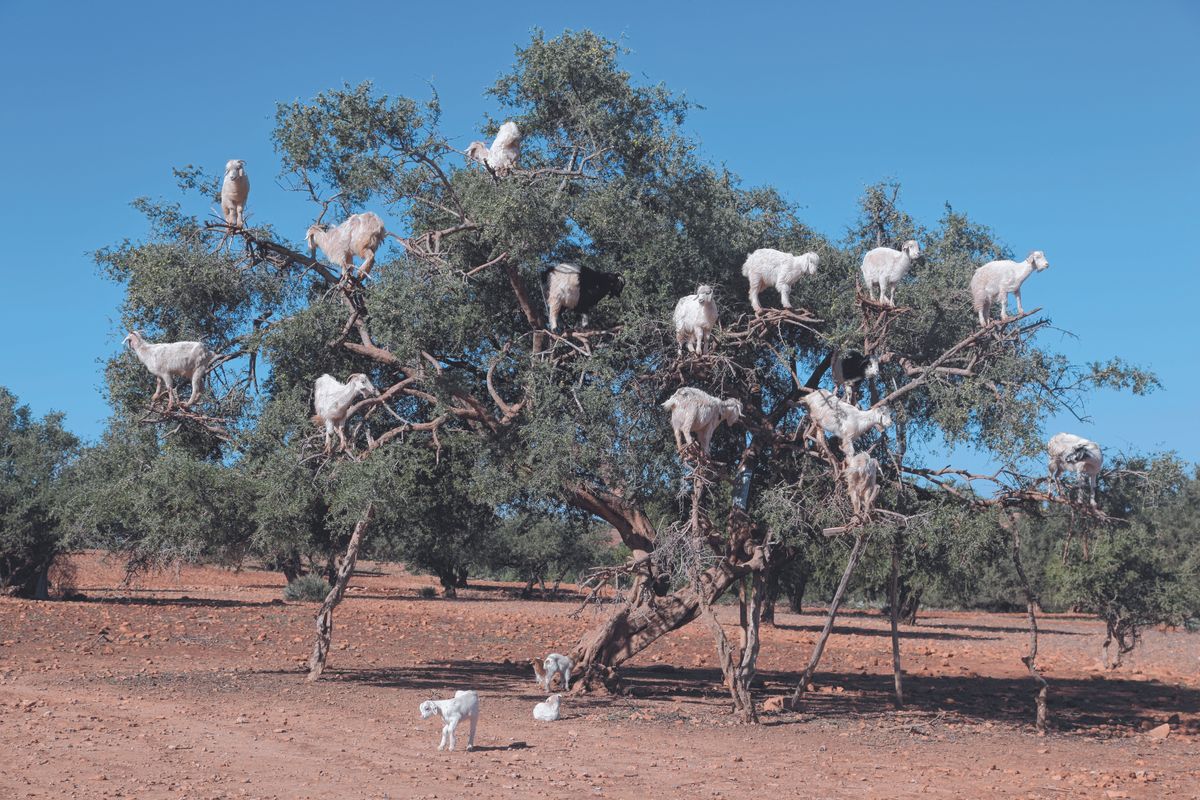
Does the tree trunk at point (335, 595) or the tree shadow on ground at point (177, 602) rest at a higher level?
the tree trunk at point (335, 595)

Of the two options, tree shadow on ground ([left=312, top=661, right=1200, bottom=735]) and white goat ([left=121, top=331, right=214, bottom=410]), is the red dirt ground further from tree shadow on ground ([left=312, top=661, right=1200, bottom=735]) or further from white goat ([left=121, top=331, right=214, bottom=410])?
white goat ([left=121, top=331, right=214, bottom=410])

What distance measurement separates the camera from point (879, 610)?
163 ft

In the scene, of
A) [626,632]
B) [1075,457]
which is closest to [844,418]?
[1075,457]

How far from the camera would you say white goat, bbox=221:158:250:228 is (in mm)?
14664

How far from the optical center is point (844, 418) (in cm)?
1392

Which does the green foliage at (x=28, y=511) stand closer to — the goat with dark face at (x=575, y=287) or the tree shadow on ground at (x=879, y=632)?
the goat with dark face at (x=575, y=287)

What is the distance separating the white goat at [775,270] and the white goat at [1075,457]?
370 cm

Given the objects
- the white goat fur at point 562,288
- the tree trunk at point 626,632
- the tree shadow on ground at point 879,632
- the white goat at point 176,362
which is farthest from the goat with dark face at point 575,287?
the tree shadow on ground at point 879,632

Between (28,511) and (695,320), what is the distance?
18.4 metres

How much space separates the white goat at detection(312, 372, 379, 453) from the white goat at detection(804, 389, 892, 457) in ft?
17.9

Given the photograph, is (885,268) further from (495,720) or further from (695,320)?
(495,720)

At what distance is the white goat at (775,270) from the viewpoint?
14484 mm

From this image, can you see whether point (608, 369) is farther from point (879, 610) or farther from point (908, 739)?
point (879, 610)

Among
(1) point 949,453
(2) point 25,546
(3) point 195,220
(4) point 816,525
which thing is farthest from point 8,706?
(2) point 25,546
